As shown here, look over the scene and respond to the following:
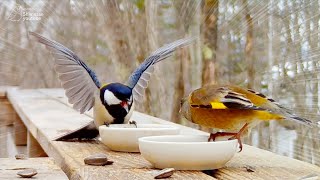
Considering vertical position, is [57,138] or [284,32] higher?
[284,32]

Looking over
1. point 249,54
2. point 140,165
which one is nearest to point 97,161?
point 140,165

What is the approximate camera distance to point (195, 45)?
213 centimetres

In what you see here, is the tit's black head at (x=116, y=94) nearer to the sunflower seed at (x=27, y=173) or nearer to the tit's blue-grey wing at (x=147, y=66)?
the tit's blue-grey wing at (x=147, y=66)

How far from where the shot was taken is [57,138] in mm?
1285

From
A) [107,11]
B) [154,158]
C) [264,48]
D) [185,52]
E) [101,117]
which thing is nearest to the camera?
[154,158]

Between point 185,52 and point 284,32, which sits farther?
point 185,52

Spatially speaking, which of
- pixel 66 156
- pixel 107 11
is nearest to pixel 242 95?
pixel 66 156

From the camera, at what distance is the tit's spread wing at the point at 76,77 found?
134cm

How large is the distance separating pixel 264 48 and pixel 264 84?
0.10m

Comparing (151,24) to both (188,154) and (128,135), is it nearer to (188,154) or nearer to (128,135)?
(128,135)

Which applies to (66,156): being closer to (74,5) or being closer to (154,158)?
(154,158)

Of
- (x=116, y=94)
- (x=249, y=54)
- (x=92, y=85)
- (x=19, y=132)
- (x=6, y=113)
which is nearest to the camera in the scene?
(x=116, y=94)

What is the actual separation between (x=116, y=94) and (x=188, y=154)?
356 mm

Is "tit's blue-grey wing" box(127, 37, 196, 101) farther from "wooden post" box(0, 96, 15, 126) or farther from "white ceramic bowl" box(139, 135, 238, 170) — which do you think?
"wooden post" box(0, 96, 15, 126)
